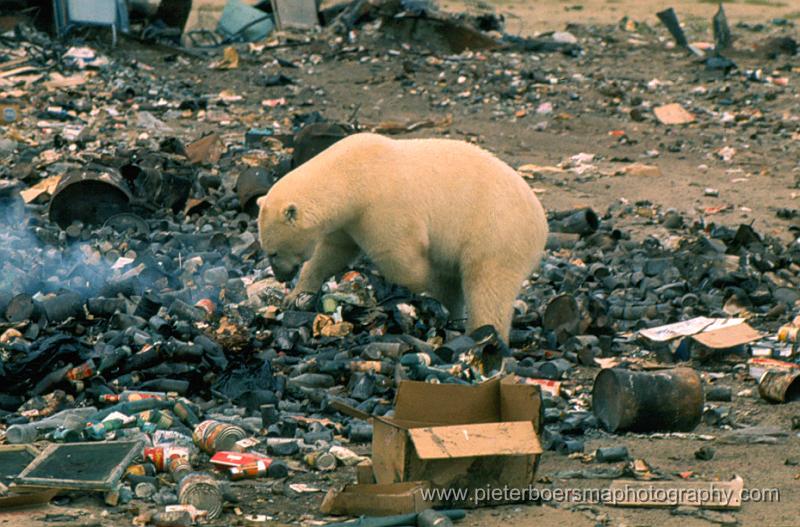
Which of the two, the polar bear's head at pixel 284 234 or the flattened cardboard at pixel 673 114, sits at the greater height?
the polar bear's head at pixel 284 234

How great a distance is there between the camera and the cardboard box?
14.7ft

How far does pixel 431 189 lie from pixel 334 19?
14.6m

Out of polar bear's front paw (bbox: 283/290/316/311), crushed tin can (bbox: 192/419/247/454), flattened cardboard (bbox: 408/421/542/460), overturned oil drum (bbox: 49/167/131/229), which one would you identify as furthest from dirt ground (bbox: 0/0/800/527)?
overturned oil drum (bbox: 49/167/131/229)

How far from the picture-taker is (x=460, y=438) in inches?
178

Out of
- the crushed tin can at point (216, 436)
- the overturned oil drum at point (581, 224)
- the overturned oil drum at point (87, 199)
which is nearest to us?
the crushed tin can at point (216, 436)

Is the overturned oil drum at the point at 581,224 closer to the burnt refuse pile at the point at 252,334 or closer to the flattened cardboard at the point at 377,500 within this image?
the burnt refuse pile at the point at 252,334

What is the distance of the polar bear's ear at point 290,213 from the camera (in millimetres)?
7086

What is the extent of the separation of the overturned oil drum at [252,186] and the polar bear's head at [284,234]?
9.11 feet

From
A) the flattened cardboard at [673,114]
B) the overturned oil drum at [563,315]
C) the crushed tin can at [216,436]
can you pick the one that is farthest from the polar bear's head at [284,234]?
the flattened cardboard at [673,114]

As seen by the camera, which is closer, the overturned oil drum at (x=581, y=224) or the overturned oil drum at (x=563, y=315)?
the overturned oil drum at (x=563, y=315)

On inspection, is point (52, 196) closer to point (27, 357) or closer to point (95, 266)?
point (95, 266)

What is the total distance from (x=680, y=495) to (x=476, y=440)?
0.89 metres

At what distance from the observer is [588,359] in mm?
7227

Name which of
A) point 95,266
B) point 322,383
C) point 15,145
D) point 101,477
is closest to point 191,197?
point 95,266
